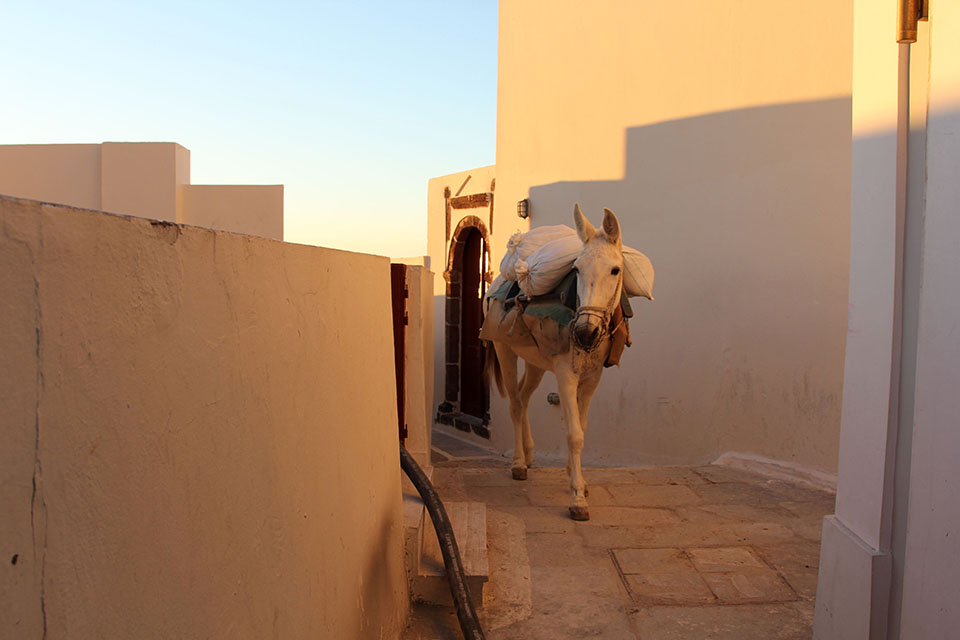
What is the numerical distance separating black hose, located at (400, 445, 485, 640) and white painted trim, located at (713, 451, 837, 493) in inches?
131

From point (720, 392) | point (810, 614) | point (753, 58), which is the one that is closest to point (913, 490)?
point (810, 614)

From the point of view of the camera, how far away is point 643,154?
7.81 metres

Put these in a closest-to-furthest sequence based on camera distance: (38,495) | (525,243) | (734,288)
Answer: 1. (38,495)
2. (525,243)
3. (734,288)

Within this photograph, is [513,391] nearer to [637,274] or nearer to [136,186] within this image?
[637,274]

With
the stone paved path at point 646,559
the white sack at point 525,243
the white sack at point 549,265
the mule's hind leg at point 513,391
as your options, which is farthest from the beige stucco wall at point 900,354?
the mule's hind leg at point 513,391

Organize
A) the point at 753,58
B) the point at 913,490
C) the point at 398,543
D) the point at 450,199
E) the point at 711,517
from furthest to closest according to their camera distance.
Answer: the point at 450,199 < the point at 753,58 < the point at 711,517 < the point at 398,543 < the point at 913,490

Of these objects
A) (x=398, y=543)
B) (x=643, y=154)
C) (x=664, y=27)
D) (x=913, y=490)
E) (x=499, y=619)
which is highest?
(x=664, y=27)

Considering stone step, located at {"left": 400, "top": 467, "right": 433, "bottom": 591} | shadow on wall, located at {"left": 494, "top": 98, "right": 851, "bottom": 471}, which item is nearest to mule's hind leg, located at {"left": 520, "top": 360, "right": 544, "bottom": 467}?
shadow on wall, located at {"left": 494, "top": 98, "right": 851, "bottom": 471}

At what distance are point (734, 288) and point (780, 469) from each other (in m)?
1.54

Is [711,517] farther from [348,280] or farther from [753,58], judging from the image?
[753,58]

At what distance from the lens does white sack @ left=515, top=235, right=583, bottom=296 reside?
466 cm

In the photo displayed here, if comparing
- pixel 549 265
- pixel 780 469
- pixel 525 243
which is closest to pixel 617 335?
pixel 549 265

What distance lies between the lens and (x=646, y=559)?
3965mm

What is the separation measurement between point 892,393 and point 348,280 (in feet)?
5.79
